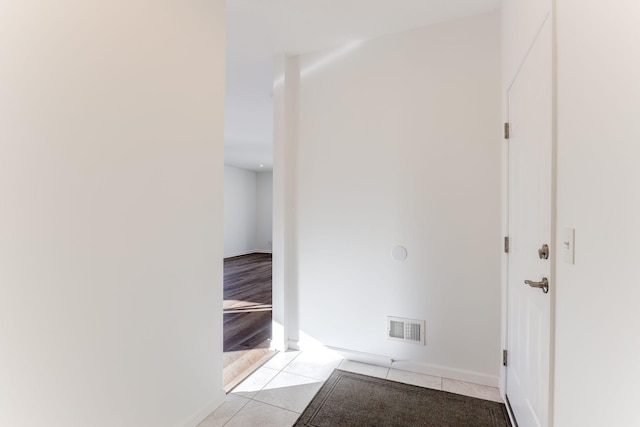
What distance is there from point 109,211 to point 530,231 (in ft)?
6.17

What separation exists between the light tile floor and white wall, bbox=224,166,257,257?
6.07 metres

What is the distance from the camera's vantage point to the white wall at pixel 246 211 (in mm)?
8258

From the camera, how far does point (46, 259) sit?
3.39ft

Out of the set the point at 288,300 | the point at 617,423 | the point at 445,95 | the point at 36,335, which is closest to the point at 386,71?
the point at 445,95

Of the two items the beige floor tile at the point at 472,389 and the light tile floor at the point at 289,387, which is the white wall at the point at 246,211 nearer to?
the light tile floor at the point at 289,387

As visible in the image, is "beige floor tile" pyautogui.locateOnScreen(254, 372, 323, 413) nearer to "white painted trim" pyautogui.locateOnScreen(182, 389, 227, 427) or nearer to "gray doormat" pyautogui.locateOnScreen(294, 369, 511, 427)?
"gray doormat" pyautogui.locateOnScreen(294, 369, 511, 427)

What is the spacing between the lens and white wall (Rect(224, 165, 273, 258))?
325 inches

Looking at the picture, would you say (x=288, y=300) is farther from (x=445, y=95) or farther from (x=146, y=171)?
(x=445, y=95)

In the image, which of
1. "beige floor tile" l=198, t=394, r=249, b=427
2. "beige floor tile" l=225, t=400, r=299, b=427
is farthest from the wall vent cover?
"beige floor tile" l=198, t=394, r=249, b=427

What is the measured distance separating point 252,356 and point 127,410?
4.09 ft

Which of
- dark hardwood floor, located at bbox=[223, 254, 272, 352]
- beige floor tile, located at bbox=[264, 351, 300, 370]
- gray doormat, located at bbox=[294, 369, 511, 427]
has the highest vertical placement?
gray doormat, located at bbox=[294, 369, 511, 427]

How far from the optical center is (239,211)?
28.3 feet

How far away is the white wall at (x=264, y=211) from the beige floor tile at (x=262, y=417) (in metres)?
7.53

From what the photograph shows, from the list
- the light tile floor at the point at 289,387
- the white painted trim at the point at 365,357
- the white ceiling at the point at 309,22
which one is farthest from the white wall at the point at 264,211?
the white painted trim at the point at 365,357
